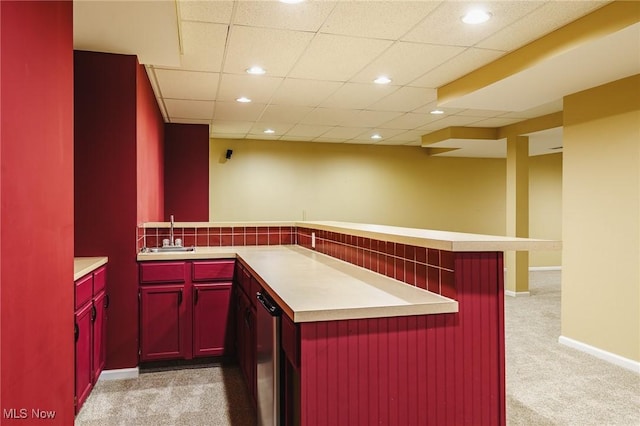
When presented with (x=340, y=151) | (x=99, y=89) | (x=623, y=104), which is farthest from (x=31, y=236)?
(x=340, y=151)

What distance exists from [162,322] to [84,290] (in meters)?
0.90

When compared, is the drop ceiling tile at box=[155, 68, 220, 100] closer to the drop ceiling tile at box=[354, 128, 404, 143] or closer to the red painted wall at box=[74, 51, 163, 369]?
the red painted wall at box=[74, 51, 163, 369]

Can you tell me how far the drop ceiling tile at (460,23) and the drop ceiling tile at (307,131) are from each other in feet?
10.8

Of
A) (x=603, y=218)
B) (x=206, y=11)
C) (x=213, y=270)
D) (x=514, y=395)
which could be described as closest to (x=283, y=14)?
(x=206, y=11)

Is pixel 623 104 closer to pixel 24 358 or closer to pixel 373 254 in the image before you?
pixel 373 254

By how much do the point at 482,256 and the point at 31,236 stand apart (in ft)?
4.83

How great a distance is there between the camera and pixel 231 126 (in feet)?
20.3

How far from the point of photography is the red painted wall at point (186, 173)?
5.82 m

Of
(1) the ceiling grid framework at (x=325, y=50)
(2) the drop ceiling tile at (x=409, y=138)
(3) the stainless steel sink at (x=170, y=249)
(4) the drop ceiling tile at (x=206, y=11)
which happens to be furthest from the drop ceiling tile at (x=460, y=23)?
(2) the drop ceiling tile at (x=409, y=138)

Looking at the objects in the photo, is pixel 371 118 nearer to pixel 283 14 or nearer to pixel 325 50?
pixel 325 50

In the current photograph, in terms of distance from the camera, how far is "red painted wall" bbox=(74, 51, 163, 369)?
9.95ft

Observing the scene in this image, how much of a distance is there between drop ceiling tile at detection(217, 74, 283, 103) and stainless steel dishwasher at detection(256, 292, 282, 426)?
7.60ft

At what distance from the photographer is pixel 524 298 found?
5953mm

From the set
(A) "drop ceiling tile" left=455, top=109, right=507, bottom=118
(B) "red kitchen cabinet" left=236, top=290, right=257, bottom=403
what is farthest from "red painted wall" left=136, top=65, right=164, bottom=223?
(A) "drop ceiling tile" left=455, top=109, right=507, bottom=118
